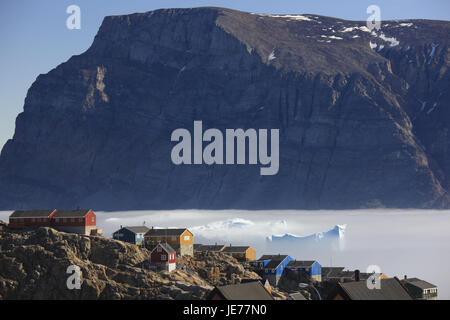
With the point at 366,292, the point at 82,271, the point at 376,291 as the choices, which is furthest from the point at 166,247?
the point at 366,292

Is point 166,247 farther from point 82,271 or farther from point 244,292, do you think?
point 244,292

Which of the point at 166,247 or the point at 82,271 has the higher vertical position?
the point at 166,247

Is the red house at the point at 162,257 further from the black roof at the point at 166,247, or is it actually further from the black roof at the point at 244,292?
the black roof at the point at 244,292

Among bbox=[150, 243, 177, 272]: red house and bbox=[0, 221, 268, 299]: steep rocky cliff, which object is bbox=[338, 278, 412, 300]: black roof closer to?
bbox=[0, 221, 268, 299]: steep rocky cliff

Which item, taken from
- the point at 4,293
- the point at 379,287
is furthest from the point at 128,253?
the point at 379,287

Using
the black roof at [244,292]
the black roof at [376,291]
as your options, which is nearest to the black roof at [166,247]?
the black roof at [244,292]

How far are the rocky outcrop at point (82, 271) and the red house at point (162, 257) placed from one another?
173 centimetres

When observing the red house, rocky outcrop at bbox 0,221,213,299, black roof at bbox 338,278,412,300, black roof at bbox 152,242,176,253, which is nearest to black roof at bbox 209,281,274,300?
black roof at bbox 338,278,412,300

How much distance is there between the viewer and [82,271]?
627ft

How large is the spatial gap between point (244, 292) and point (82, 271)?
48477 mm

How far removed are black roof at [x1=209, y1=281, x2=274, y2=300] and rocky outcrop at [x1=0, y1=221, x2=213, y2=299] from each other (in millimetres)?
28035

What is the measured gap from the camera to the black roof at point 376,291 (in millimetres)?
156262
